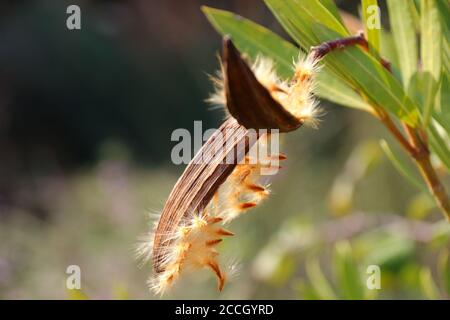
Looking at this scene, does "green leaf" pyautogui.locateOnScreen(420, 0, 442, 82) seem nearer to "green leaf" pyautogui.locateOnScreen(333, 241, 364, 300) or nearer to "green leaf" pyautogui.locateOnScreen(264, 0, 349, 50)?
"green leaf" pyautogui.locateOnScreen(264, 0, 349, 50)

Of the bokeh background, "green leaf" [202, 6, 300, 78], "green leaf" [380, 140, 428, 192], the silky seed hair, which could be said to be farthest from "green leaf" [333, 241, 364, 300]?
the silky seed hair

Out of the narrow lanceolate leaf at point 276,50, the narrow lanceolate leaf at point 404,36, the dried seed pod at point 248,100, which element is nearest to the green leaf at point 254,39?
the narrow lanceolate leaf at point 276,50

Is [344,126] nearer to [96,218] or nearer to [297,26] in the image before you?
[96,218]

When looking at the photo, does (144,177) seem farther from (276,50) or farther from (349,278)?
(276,50)

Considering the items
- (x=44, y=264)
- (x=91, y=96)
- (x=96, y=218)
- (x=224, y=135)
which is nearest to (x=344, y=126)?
(x=96, y=218)
